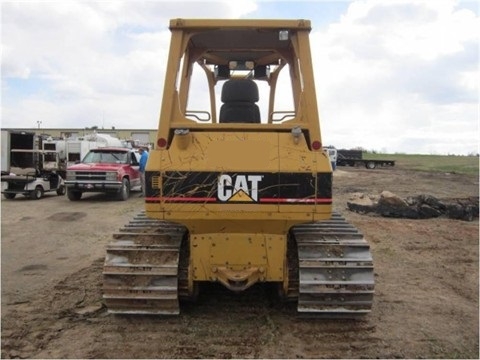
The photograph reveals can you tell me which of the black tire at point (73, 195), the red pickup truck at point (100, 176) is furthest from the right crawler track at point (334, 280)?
the black tire at point (73, 195)

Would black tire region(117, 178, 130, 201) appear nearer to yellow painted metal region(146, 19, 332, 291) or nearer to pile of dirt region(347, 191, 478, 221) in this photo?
pile of dirt region(347, 191, 478, 221)

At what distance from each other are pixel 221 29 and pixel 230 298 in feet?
9.32

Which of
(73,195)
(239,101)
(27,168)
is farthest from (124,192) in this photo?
(239,101)

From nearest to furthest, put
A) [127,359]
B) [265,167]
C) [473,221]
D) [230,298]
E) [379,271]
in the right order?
1. [127,359]
2. [265,167]
3. [230,298]
4. [379,271]
5. [473,221]

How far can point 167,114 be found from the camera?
475 cm

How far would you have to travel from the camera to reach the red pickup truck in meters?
17.2

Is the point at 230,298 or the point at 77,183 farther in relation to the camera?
the point at 77,183

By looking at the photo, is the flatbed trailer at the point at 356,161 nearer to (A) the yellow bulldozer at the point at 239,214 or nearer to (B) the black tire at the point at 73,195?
(B) the black tire at the point at 73,195

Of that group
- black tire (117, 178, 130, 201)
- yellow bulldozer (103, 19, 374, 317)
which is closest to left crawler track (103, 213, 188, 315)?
yellow bulldozer (103, 19, 374, 317)

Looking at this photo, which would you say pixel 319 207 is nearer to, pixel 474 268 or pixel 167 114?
pixel 167 114

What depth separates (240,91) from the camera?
5.59 metres

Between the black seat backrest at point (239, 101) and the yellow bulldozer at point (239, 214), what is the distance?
0.66m

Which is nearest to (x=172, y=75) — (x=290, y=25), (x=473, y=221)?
(x=290, y=25)

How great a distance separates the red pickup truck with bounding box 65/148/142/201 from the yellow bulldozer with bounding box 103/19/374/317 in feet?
41.7
